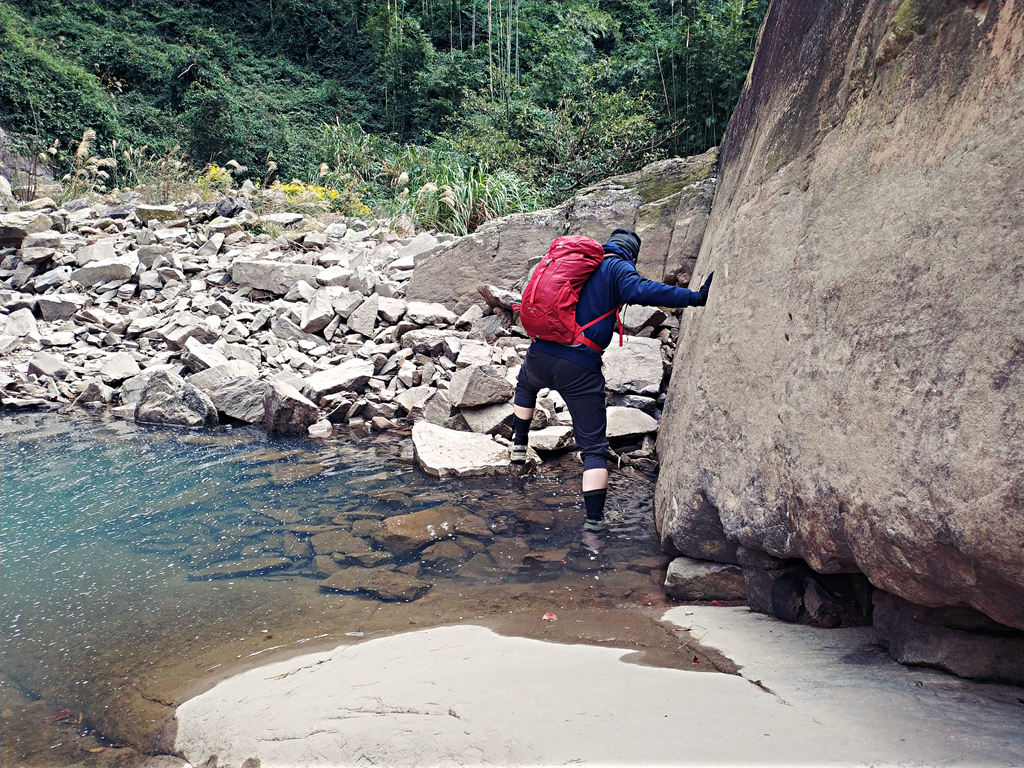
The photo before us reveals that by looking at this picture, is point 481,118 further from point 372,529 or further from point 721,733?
point 721,733

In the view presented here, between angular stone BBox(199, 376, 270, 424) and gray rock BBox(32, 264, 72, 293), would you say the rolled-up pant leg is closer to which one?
angular stone BBox(199, 376, 270, 424)

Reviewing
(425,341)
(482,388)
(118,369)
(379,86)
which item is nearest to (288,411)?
(425,341)

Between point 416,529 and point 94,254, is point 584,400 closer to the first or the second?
point 416,529

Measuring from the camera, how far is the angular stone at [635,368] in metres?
5.46

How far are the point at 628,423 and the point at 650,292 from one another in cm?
175

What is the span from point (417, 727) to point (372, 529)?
7.30 ft

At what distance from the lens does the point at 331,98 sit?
25219 millimetres

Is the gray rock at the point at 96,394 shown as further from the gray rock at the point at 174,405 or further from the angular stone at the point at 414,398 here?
the angular stone at the point at 414,398

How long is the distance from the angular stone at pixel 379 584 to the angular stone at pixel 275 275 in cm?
600

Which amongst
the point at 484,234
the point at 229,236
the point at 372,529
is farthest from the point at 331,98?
the point at 372,529

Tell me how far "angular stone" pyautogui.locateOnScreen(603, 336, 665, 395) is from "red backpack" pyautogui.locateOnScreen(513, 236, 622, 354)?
1654 millimetres

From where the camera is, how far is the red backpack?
3.75m

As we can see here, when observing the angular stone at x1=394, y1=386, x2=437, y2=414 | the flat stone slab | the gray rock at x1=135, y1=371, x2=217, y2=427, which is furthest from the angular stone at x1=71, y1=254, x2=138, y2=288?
the flat stone slab

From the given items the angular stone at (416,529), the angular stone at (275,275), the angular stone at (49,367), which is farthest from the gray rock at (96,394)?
the angular stone at (416,529)
